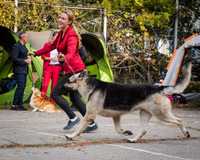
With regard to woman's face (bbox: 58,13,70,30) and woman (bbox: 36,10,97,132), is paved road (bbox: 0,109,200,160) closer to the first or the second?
woman (bbox: 36,10,97,132)

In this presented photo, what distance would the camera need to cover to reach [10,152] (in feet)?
28.8

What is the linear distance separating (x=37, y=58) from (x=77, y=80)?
23.9 feet

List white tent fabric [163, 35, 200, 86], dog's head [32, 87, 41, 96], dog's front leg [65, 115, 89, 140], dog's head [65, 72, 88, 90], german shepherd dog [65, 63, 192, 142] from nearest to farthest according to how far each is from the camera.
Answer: dog's front leg [65, 115, 89, 140] < german shepherd dog [65, 63, 192, 142] < dog's head [65, 72, 88, 90] < dog's head [32, 87, 41, 96] < white tent fabric [163, 35, 200, 86]

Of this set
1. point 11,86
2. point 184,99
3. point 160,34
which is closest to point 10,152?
point 11,86

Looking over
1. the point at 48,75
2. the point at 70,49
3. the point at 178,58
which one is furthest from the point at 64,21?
the point at 178,58

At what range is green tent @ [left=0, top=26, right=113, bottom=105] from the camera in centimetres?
1702

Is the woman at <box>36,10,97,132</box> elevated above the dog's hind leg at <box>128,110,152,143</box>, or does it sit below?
above

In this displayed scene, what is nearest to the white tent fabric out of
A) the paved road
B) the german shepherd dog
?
the paved road

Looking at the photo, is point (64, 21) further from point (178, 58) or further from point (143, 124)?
point (178, 58)

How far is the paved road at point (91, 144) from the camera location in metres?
8.67

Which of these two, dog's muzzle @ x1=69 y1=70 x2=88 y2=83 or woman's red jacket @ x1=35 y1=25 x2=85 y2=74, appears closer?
dog's muzzle @ x1=69 y1=70 x2=88 y2=83

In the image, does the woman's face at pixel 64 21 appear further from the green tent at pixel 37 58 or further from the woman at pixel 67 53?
the green tent at pixel 37 58

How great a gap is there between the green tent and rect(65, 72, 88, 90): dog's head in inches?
263

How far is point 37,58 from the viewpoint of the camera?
1739 cm
